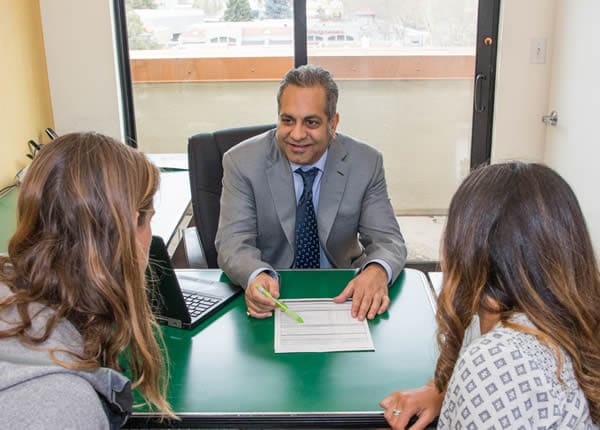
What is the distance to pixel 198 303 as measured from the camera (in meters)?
1.58

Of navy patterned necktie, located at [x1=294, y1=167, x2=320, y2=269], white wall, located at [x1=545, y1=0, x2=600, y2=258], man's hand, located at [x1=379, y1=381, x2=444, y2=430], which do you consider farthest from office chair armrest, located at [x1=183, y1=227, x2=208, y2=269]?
white wall, located at [x1=545, y1=0, x2=600, y2=258]

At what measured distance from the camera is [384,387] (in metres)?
1.21

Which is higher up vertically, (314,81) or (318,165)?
(314,81)

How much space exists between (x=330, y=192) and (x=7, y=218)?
1266mm

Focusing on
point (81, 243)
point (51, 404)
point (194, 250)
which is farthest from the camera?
point (194, 250)

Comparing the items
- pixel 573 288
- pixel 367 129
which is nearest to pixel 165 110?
pixel 367 129

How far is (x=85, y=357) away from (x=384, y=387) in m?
0.59

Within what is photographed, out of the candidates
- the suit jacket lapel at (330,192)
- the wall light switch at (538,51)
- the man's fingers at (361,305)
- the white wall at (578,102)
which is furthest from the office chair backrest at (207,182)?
the wall light switch at (538,51)

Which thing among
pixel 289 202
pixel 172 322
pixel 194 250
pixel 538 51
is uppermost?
pixel 538 51

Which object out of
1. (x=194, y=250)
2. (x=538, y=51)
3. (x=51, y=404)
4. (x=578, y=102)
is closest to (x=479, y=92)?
(x=538, y=51)

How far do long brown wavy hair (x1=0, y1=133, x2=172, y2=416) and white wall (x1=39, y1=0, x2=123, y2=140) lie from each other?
250cm

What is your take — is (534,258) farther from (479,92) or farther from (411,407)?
(479,92)

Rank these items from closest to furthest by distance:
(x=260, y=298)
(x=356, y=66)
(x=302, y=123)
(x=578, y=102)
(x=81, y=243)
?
1. (x=81, y=243)
2. (x=260, y=298)
3. (x=302, y=123)
4. (x=578, y=102)
5. (x=356, y=66)

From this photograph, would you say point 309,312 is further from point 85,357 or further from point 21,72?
point 21,72
